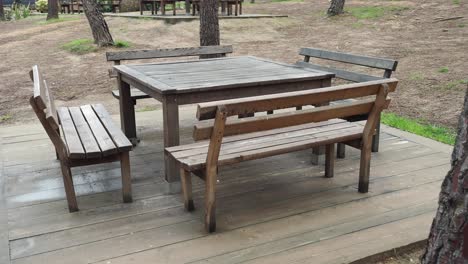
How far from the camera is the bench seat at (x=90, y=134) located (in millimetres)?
3217

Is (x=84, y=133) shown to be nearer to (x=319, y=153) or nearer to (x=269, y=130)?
(x=269, y=130)

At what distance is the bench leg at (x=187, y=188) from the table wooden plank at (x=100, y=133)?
50cm

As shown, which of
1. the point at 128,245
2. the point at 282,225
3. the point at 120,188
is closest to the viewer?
the point at 128,245

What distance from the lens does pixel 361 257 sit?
2703 mm

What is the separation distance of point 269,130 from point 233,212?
623mm

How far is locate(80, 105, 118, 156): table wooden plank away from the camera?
3245mm

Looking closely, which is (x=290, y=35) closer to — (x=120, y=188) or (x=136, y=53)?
(x=136, y=53)

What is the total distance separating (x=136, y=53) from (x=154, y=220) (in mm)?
2752

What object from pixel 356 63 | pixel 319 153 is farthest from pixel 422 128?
pixel 319 153

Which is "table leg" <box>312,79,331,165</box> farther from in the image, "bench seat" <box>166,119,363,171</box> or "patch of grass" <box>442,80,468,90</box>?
"patch of grass" <box>442,80,468,90</box>

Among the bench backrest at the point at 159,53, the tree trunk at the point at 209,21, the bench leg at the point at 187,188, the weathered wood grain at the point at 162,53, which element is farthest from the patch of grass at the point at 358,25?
the bench leg at the point at 187,188

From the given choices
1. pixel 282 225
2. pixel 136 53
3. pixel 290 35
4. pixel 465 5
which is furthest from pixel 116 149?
pixel 465 5

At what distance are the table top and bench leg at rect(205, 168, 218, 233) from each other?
806 millimetres

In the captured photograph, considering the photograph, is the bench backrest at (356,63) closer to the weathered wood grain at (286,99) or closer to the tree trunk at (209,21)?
the weathered wood grain at (286,99)
